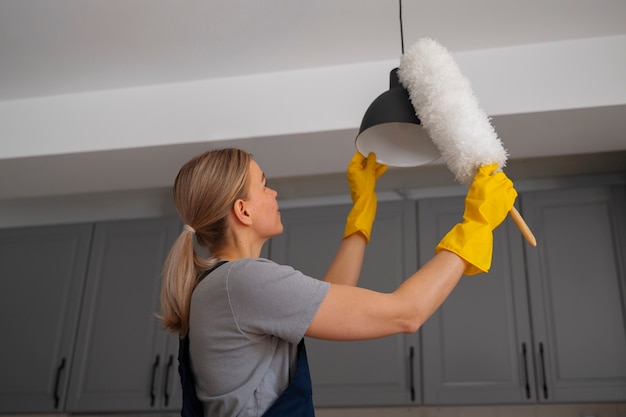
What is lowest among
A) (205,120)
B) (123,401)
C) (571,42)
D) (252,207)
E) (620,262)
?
(123,401)

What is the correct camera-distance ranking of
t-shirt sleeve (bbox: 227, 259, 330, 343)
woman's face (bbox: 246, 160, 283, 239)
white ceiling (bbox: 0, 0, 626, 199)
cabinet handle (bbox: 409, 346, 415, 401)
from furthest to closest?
cabinet handle (bbox: 409, 346, 415, 401) → white ceiling (bbox: 0, 0, 626, 199) → woman's face (bbox: 246, 160, 283, 239) → t-shirt sleeve (bbox: 227, 259, 330, 343)

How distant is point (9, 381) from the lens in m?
2.94

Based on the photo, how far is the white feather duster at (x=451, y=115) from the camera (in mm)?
1156

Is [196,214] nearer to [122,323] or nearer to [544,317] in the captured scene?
[544,317]

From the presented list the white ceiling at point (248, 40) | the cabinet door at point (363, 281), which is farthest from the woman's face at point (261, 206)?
the cabinet door at point (363, 281)

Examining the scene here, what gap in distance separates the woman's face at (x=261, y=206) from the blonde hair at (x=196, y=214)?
2 cm

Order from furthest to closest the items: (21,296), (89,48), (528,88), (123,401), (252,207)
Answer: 1. (21,296)
2. (123,401)
3. (89,48)
4. (528,88)
5. (252,207)

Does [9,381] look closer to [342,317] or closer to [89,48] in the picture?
A: [89,48]

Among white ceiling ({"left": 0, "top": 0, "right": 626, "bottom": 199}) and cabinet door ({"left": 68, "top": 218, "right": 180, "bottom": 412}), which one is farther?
cabinet door ({"left": 68, "top": 218, "right": 180, "bottom": 412})

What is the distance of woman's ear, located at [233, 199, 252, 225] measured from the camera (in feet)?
4.06

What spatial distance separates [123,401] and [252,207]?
6.20 feet

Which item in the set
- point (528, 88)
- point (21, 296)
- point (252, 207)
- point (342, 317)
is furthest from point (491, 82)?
point (21, 296)

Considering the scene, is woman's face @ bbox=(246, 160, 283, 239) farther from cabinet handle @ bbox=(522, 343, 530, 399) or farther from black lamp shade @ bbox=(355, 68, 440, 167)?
cabinet handle @ bbox=(522, 343, 530, 399)

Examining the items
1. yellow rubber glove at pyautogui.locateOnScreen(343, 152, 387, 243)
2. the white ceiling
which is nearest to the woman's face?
yellow rubber glove at pyautogui.locateOnScreen(343, 152, 387, 243)
